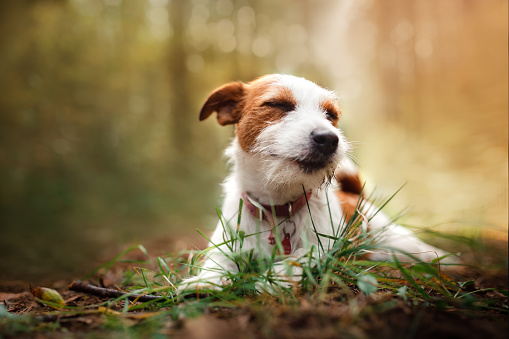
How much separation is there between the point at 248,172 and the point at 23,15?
6727 millimetres

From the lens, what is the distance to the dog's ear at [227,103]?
2.80 meters

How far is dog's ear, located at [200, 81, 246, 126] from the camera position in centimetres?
280

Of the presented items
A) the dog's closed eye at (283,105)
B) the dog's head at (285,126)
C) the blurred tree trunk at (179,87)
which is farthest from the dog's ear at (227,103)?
the blurred tree trunk at (179,87)

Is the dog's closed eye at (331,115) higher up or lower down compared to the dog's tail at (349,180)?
higher up

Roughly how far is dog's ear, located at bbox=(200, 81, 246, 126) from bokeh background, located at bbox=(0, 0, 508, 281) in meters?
1.30

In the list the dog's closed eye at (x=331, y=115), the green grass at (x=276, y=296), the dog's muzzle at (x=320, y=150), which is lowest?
the green grass at (x=276, y=296)

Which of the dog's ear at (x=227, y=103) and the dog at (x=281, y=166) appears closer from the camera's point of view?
the dog at (x=281, y=166)

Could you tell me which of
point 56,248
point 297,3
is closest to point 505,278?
point 56,248

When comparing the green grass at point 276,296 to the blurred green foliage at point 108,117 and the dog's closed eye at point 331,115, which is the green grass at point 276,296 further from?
the blurred green foliage at point 108,117

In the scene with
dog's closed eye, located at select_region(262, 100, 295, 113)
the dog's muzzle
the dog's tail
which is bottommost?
the dog's tail

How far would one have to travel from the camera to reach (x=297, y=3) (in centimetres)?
1299

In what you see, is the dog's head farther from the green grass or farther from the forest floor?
the forest floor

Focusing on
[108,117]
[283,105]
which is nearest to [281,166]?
[283,105]

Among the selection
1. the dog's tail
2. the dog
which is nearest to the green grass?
the dog
